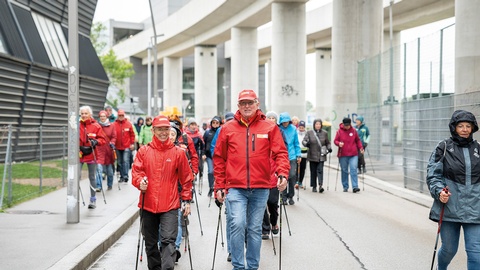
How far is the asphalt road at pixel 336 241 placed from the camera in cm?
852

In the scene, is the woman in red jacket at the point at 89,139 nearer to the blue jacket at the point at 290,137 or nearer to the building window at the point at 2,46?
the blue jacket at the point at 290,137

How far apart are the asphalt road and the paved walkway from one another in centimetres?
26

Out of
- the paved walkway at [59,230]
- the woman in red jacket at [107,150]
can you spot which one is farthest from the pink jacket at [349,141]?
the woman in red jacket at [107,150]

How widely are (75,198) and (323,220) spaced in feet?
15.0

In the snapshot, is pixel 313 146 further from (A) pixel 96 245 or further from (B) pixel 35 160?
(A) pixel 96 245

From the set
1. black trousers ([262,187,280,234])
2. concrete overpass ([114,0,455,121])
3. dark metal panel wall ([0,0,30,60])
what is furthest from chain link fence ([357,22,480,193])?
dark metal panel wall ([0,0,30,60])

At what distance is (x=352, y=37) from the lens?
34688 mm

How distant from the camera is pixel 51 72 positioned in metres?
25.5

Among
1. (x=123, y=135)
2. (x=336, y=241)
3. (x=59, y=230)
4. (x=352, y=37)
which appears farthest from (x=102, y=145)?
(x=352, y=37)

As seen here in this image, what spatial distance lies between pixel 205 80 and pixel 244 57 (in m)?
12.7

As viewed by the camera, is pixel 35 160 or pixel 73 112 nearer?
pixel 73 112

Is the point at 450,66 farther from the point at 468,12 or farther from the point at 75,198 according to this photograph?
the point at 75,198

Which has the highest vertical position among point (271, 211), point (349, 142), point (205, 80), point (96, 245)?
point (205, 80)

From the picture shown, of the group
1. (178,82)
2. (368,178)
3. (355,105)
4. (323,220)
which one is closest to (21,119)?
(368,178)
